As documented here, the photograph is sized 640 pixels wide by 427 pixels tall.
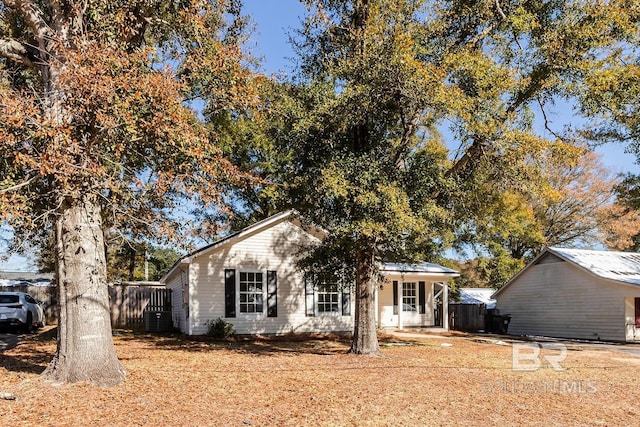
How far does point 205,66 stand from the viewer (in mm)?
9359

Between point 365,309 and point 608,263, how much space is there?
14.5 m

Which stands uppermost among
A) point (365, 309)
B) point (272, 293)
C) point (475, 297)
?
point (365, 309)

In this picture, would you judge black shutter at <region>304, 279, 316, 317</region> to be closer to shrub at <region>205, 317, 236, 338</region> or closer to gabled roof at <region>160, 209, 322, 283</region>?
gabled roof at <region>160, 209, 322, 283</region>

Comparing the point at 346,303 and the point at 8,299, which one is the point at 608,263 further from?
the point at 8,299

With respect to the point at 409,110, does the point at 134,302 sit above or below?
below

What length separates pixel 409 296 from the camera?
23.4m

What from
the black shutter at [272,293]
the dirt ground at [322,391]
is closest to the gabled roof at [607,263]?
the dirt ground at [322,391]

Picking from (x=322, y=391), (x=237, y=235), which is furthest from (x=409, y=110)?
(x=237, y=235)

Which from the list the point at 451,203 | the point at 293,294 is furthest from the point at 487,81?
the point at 293,294

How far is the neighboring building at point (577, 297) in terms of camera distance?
19.6 metres

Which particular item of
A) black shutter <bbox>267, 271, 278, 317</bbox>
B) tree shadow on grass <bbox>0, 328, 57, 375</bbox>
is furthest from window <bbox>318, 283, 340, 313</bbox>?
tree shadow on grass <bbox>0, 328, 57, 375</bbox>

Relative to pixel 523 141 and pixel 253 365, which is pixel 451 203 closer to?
pixel 523 141

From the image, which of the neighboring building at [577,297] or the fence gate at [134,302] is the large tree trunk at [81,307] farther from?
the neighboring building at [577,297]

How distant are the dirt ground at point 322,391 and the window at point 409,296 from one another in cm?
988
